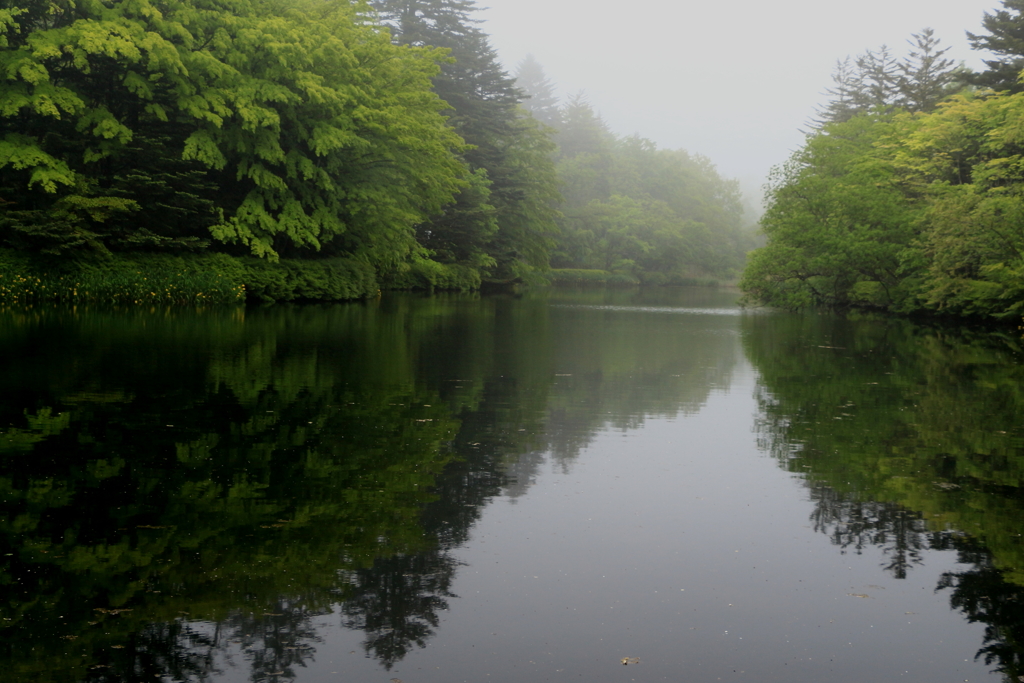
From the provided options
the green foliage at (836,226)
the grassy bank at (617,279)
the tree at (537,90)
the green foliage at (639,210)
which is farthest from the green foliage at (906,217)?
the tree at (537,90)

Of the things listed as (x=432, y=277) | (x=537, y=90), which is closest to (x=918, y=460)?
(x=432, y=277)

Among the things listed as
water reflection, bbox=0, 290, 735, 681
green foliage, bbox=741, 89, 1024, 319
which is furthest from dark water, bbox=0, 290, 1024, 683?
green foliage, bbox=741, 89, 1024, 319

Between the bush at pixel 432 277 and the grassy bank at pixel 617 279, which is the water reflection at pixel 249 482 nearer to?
the bush at pixel 432 277

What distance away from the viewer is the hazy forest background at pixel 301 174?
25828mm

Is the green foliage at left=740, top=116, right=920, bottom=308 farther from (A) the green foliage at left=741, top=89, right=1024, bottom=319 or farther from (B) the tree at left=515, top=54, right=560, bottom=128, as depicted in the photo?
(B) the tree at left=515, top=54, right=560, bottom=128

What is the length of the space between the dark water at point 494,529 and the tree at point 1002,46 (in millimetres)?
35796

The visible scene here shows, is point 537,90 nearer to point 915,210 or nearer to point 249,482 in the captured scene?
point 915,210

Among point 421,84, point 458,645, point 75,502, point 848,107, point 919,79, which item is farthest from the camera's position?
point 848,107

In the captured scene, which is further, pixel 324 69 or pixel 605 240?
pixel 605 240

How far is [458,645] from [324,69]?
3068 centimetres

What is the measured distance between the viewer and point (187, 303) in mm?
26531

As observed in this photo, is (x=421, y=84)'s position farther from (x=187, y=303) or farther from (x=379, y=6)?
(x=379, y=6)

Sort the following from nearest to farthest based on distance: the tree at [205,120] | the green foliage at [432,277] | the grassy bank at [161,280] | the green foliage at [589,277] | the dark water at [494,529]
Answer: the dark water at [494,529], the grassy bank at [161,280], the tree at [205,120], the green foliage at [432,277], the green foliage at [589,277]

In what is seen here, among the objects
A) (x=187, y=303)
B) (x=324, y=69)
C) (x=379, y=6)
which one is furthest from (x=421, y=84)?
(x=379, y=6)
